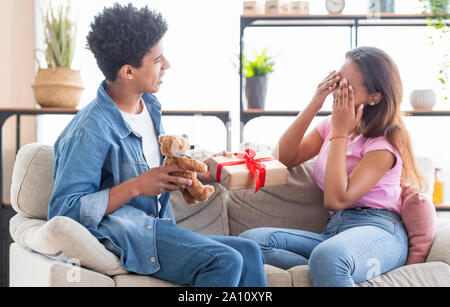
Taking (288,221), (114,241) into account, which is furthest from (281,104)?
(114,241)

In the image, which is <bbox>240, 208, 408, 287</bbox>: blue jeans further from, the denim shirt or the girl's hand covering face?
the denim shirt

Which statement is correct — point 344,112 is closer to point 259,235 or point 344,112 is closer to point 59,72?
point 259,235

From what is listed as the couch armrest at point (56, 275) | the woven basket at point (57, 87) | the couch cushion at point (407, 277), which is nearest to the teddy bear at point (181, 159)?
the couch armrest at point (56, 275)

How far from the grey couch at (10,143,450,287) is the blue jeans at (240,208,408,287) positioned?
6cm

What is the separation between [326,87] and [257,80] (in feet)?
3.12

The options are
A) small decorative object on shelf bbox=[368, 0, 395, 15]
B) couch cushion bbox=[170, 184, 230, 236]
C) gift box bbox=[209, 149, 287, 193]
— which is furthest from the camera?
small decorative object on shelf bbox=[368, 0, 395, 15]

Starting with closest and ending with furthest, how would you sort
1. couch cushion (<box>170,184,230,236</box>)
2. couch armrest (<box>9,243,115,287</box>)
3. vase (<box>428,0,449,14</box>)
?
1. couch armrest (<box>9,243,115,287</box>)
2. couch cushion (<box>170,184,230,236</box>)
3. vase (<box>428,0,449,14</box>)

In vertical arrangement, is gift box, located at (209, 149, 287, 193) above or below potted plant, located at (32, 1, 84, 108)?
below


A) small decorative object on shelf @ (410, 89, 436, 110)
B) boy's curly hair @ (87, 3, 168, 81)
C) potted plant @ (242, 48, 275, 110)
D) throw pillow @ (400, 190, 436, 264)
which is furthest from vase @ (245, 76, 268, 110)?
boy's curly hair @ (87, 3, 168, 81)

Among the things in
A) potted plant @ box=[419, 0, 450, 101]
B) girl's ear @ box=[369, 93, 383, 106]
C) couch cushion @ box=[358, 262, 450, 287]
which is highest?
potted plant @ box=[419, 0, 450, 101]

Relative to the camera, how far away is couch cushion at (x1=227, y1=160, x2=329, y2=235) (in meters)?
2.04

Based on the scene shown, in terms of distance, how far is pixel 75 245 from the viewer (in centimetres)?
128

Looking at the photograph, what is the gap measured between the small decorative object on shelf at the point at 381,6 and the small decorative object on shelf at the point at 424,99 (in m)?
0.49

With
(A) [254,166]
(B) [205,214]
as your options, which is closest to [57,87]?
(B) [205,214]
